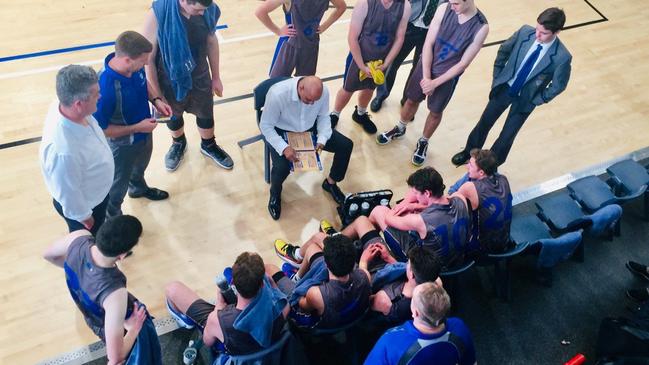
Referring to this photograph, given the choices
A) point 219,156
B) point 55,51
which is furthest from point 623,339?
point 55,51

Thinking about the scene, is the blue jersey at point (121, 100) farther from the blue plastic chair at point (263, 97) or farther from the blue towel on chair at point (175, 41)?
the blue plastic chair at point (263, 97)

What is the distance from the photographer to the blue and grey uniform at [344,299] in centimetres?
288

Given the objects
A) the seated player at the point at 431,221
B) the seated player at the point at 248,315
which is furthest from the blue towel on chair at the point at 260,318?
the seated player at the point at 431,221

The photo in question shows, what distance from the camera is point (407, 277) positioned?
3.10 m

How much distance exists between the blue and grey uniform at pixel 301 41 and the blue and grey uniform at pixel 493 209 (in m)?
1.89

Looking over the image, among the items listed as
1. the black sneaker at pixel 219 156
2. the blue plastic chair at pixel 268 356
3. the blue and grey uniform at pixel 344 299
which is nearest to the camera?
the blue plastic chair at pixel 268 356

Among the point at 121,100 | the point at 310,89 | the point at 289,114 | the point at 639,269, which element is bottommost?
the point at 639,269

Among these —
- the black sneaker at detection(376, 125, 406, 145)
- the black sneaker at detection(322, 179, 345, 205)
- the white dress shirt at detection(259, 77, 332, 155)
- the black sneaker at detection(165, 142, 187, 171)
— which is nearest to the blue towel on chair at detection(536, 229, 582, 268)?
the black sneaker at detection(322, 179, 345, 205)

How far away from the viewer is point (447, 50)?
4.33m

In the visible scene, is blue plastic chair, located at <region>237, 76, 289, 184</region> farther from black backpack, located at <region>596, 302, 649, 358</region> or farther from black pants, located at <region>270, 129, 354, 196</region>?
black backpack, located at <region>596, 302, 649, 358</region>

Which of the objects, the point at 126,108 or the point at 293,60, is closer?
the point at 126,108

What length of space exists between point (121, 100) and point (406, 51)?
8.98ft

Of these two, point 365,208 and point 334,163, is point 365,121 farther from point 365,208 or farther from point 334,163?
point 365,208

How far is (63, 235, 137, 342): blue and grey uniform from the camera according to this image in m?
2.51
